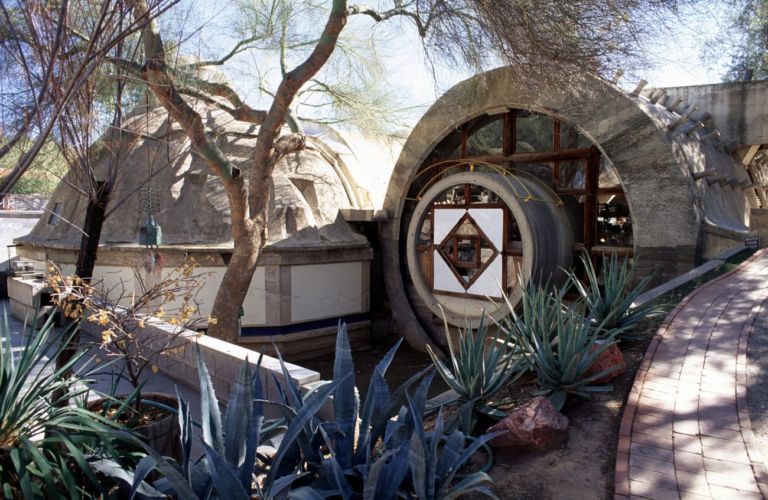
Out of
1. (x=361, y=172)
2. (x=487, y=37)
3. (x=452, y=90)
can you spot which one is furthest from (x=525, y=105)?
(x=361, y=172)

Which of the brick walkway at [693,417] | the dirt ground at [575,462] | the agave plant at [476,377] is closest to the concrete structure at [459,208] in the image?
the brick walkway at [693,417]

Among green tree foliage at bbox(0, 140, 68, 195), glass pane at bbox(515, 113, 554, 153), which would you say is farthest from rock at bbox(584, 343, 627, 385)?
glass pane at bbox(515, 113, 554, 153)

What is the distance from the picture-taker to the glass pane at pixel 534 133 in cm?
1391

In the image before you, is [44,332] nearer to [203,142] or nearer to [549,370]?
[549,370]

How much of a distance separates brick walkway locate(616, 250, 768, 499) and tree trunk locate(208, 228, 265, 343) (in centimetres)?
578

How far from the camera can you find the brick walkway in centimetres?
302

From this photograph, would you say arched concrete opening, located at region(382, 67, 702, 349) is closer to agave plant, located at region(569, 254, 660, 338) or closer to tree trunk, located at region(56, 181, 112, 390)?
agave plant, located at region(569, 254, 660, 338)

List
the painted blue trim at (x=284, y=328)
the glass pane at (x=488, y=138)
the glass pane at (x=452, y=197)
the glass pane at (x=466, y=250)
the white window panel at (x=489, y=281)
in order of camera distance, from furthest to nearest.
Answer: the glass pane at (x=488, y=138)
the painted blue trim at (x=284, y=328)
the glass pane at (x=452, y=197)
the glass pane at (x=466, y=250)
the white window panel at (x=489, y=281)

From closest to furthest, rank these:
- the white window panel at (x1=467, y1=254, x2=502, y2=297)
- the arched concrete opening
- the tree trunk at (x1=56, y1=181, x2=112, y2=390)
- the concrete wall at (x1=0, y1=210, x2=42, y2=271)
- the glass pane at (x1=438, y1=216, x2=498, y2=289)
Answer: the tree trunk at (x1=56, y1=181, x2=112, y2=390)
the arched concrete opening
the white window panel at (x1=467, y1=254, x2=502, y2=297)
the glass pane at (x1=438, y1=216, x2=498, y2=289)
the concrete wall at (x1=0, y1=210, x2=42, y2=271)

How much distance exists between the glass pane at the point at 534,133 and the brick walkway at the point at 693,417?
9011mm

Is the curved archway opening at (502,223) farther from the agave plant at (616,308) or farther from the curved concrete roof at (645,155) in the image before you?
the agave plant at (616,308)

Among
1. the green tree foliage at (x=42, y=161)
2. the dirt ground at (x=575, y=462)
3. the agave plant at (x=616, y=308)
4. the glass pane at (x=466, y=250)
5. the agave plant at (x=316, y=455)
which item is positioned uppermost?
the green tree foliage at (x=42, y=161)

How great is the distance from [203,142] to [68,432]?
18.2ft

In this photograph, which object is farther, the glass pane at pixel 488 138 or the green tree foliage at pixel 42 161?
the glass pane at pixel 488 138
